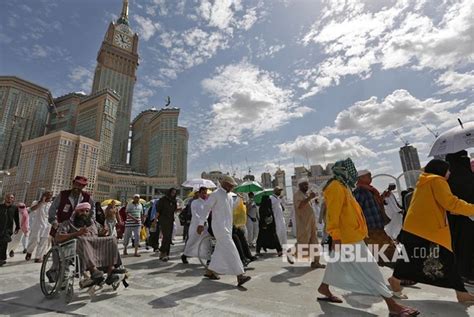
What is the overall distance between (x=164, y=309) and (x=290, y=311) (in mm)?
1275

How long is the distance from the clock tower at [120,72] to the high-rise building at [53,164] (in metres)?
31.0

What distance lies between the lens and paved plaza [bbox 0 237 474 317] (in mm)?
2590

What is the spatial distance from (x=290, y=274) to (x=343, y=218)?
6.44 feet

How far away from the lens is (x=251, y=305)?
2.77 meters

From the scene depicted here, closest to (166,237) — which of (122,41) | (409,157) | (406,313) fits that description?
(406,313)

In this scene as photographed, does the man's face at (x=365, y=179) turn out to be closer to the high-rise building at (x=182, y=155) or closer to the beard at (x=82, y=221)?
the beard at (x=82, y=221)

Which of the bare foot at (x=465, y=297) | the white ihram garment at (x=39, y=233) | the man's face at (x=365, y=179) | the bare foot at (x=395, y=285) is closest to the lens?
the bare foot at (x=465, y=297)

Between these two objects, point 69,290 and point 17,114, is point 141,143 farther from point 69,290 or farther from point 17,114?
point 69,290

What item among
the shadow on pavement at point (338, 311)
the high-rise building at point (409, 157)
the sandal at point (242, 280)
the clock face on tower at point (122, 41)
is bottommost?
the shadow on pavement at point (338, 311)

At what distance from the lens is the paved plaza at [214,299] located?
2.59m

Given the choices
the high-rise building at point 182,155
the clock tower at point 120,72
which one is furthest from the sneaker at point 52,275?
the clock tower at point 120,72

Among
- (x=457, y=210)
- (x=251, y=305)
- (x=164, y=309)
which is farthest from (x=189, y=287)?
(x=457, y=210)

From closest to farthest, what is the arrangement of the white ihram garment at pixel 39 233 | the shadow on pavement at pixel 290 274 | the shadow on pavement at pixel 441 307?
1. the shadow on pavement at pixel 441 307
2. the shadow on pavement at pixel 290 274
3. the white ihram garment at pixel 39 233

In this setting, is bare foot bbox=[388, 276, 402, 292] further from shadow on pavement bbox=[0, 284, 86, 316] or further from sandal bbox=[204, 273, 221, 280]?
shadow on pavement bbox=[0, 284, 86, 316]
